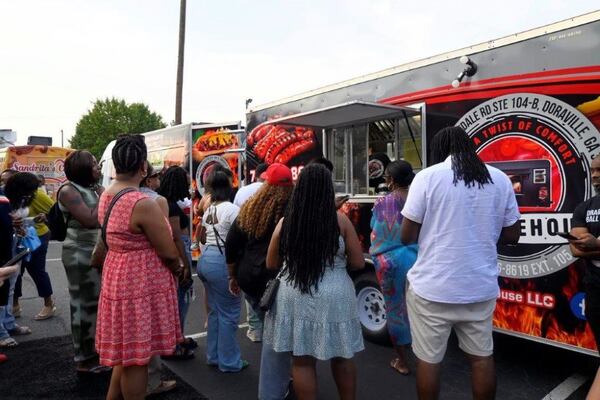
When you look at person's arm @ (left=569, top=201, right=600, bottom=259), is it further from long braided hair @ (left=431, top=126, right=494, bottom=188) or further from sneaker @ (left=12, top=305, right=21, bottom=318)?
sneaker @ (left=12, top=305, right=21, bottom=318)

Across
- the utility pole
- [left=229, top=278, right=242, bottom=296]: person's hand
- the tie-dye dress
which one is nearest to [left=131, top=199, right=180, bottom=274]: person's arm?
[left=229, top=278, right=242, bottom=296]: person's hand

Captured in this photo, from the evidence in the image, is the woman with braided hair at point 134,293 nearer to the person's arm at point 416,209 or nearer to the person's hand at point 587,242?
the person's arm at point 416,209

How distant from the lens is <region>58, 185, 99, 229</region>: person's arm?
3.68 m

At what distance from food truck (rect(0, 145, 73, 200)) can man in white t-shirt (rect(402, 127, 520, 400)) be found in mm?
14589

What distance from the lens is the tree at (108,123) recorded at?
41562mm

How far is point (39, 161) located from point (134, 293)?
47.7 feet

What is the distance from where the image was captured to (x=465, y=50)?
391cm

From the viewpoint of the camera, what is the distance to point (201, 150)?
27.0ft

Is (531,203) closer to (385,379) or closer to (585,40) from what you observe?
(585,40)

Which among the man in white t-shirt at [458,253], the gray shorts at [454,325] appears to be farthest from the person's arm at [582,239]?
the gray shorts at [454,325]

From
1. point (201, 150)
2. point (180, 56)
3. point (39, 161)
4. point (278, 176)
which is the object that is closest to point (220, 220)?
point (278, 176)

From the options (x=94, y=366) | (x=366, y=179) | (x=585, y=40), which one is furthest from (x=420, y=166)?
(x=94, y=366)

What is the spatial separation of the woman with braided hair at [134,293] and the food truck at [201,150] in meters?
4.87

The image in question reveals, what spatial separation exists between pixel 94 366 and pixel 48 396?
0.42 meters
